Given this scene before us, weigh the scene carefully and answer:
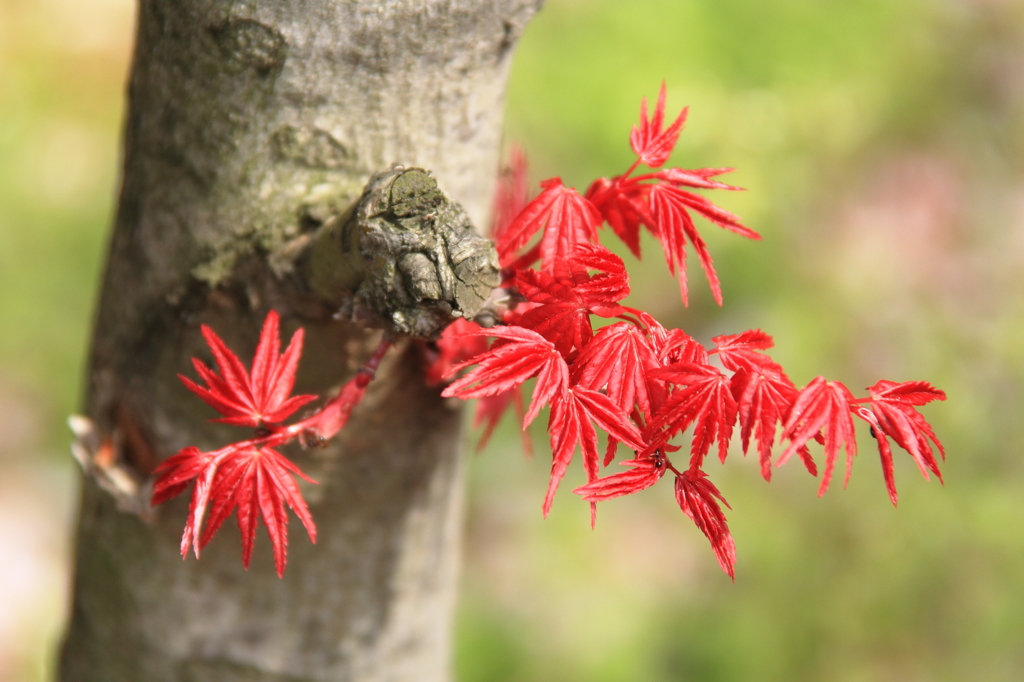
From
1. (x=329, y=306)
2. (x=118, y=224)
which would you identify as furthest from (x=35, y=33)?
(x=329, y=306)

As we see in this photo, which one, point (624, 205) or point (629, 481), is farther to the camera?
point (624, 205)

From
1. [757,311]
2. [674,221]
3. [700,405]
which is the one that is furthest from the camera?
[757,311]

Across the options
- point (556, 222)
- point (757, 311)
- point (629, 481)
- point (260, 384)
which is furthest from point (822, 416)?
point (757, 311)

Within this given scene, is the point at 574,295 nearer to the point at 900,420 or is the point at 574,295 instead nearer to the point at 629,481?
the point at 629,481

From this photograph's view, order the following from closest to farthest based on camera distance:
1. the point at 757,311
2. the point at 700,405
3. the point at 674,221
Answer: the point at 700,405 → the point at 674,221 → the point at 757,311

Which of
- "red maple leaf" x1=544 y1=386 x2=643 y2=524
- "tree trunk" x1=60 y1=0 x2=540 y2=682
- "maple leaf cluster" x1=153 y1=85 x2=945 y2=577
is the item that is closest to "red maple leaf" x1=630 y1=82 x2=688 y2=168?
"maple leaf cluster" x1=153 y1=85 x2=945 y2=577

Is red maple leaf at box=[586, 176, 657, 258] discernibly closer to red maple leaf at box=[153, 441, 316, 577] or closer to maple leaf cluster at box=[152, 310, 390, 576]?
maple leaf cluster at box=[152, 310, 390, 576]

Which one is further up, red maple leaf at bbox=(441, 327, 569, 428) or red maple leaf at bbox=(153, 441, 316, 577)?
red maple leaf at bbox=(441, 327, 569, 428)
